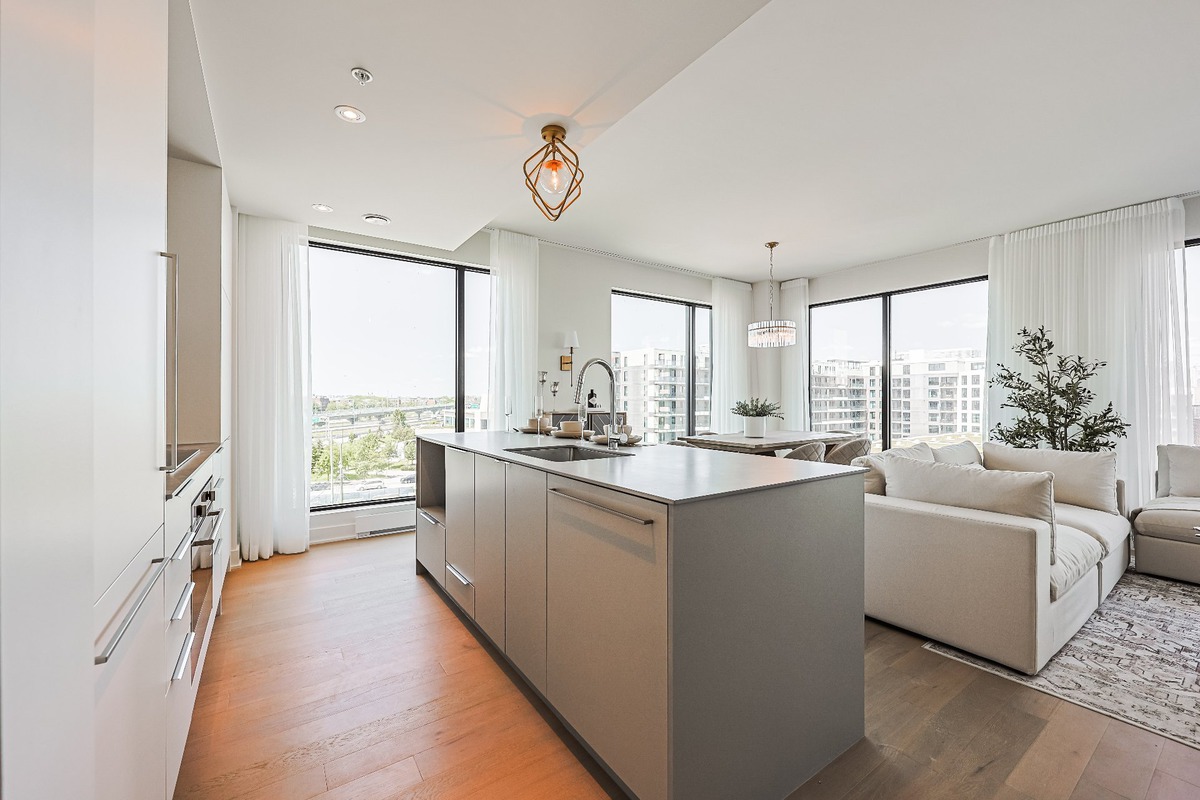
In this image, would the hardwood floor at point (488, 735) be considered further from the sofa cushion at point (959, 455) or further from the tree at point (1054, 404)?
the tree at point (1054, 404)

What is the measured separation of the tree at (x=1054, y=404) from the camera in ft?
13.4

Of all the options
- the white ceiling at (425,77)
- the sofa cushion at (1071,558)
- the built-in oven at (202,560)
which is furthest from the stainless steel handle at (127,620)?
the sofa cushion at (1071,558)

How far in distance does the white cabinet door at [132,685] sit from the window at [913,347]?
6309 millimetres

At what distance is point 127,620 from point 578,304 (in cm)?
478

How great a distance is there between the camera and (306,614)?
2.75 metres

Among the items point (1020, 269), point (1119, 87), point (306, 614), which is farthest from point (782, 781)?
point (1020, 269)

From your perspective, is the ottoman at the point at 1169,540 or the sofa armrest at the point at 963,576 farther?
the ottoman at the point at 1169,540

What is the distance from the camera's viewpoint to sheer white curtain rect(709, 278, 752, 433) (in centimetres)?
664

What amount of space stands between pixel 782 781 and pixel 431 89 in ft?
9.24

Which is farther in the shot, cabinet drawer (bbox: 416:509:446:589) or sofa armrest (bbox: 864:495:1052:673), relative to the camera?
cabinet drawer (bbox: 416:509:446:589)

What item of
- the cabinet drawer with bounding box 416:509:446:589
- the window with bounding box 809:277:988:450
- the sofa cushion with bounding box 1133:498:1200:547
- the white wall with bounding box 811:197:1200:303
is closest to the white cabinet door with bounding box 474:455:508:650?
the cabinet drawer with bounding box 416:509:446:589

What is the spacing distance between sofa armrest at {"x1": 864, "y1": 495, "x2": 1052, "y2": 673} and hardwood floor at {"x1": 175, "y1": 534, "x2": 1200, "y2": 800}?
0.14 meters

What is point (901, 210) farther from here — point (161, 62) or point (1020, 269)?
point (161, 62)

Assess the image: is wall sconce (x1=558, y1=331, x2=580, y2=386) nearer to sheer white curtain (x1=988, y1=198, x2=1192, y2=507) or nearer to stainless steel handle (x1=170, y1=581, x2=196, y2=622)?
stainless steel handle (x1=170, y1=581, x2=196, y2=622)
